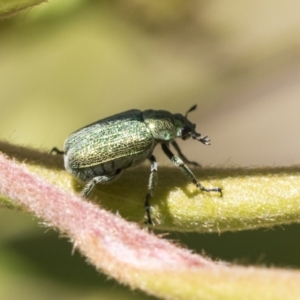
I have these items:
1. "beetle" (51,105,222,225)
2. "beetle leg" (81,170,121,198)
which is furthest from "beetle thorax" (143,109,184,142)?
"beetle leg" (81,170,121,198)

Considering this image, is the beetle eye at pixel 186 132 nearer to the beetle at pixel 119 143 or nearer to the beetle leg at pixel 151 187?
the beetle at pixel 119 143

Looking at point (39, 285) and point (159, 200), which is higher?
point (159, 200)

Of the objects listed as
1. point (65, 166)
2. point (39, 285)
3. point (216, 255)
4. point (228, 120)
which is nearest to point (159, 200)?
point (65, 166)

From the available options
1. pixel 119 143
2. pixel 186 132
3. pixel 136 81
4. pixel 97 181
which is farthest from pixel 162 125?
pixel 136 81

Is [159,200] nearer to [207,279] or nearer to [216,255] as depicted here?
[207,279]

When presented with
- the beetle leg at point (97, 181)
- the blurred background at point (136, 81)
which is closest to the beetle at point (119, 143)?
the beetle leg at point (97, 181)

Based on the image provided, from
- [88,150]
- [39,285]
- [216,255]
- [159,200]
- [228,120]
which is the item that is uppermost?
[228,120]

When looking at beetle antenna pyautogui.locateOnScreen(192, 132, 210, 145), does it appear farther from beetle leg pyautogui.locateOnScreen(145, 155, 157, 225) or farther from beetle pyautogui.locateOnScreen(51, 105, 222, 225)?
beetle leg pyautogui.locateOnScreen(145, 155, 157, 225)
